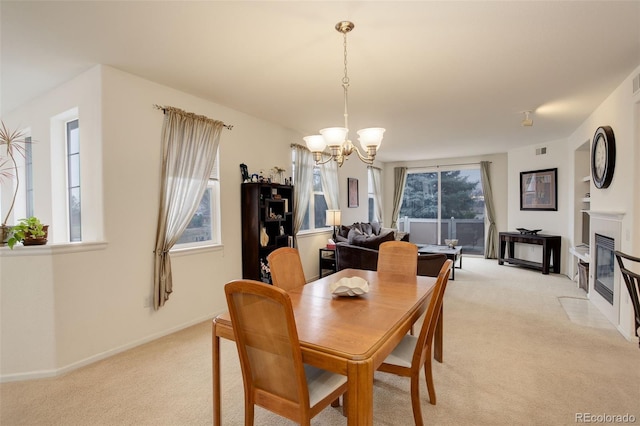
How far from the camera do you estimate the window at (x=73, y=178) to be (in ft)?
11.3

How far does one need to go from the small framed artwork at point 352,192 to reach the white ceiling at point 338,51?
113 inches

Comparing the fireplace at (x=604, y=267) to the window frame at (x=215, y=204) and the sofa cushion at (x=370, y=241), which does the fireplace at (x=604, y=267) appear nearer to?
the sofa cushion at (x=370, y=241)

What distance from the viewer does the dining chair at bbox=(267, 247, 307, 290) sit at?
2.39 metres

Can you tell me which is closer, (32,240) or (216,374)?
(216,374)

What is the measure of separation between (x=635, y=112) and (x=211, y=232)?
184 inches

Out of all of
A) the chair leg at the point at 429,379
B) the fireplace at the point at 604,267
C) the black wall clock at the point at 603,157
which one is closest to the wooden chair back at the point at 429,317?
the chair leg at the point at 429,379

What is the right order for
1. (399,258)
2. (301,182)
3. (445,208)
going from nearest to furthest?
(399,258), (301,182), (445,208)

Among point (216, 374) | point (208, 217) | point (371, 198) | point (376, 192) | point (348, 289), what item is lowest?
point (216, 374)

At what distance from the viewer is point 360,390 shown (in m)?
1.31

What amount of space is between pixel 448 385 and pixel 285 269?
1.52m

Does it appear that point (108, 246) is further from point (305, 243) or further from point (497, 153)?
point (497, 153)

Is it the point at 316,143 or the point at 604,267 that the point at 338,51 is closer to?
the point at 316,143

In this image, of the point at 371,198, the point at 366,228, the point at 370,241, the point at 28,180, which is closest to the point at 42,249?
the point at 28,180

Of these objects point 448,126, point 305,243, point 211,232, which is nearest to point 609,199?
point 448,126
